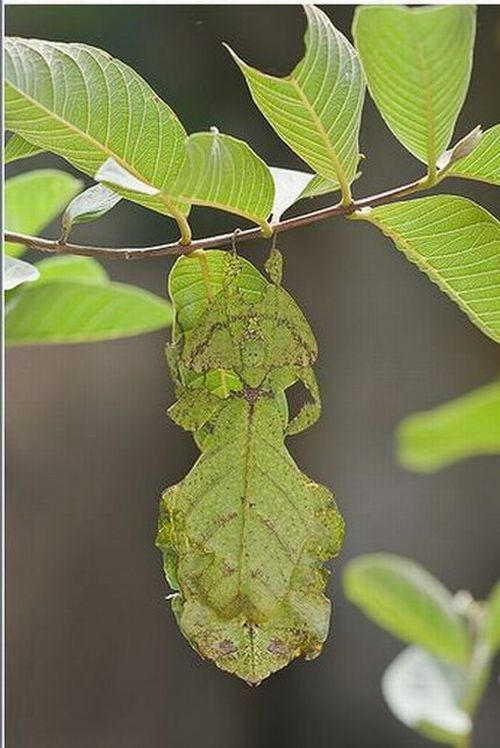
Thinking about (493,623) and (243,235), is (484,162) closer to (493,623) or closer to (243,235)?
(243,235)

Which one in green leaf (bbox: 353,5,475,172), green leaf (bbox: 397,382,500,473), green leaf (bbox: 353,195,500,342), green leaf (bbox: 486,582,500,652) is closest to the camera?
green leaf (bbox: 397,382,500,473)

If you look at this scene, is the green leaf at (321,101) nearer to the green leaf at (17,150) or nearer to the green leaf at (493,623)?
the green leaf at (17,150)

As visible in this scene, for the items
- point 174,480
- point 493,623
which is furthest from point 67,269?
point 174,480

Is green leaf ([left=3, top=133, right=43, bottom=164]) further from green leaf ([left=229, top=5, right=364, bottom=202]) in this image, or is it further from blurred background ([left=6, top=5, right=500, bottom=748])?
blurred background ([left=6, top=5, right=500, bottom=748])

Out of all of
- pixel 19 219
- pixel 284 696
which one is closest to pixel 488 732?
pixel 284 696

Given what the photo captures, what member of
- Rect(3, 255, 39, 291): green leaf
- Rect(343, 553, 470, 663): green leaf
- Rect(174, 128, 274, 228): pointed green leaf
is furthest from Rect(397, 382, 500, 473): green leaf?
Rect(343, 553, 470, 663): green leaf

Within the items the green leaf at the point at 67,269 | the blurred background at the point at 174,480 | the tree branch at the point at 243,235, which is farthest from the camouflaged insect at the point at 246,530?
the blurred background at the point at 174,480

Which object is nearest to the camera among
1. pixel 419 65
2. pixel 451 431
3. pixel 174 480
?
pixel 451 431
